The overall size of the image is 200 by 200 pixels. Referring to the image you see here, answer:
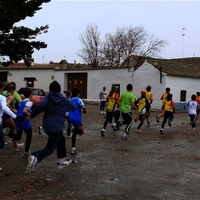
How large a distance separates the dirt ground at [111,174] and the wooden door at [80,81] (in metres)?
27.9

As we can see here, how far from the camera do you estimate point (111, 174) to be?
7375 millimetres

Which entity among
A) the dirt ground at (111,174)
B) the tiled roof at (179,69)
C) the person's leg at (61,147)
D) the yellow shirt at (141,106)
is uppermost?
the tiled roof at (179,69)

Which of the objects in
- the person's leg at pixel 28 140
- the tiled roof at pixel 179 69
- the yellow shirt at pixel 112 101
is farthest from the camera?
the tiled roof at pixel 179 69

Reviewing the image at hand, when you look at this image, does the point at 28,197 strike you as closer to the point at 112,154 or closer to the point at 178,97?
the point at 112,154

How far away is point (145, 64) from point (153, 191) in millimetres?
30108

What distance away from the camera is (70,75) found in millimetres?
40156

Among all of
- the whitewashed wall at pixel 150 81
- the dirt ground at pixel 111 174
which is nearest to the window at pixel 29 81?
the whitewashed wall at pixel 150 81

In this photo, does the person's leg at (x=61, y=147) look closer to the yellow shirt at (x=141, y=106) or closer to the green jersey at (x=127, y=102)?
the green jersey at (x=127, y=102)

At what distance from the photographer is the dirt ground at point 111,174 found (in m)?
5.99

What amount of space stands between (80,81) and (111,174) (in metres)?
32.7

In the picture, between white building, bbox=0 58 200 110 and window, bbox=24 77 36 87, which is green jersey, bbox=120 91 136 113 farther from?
window, bbox=24 77 36 87

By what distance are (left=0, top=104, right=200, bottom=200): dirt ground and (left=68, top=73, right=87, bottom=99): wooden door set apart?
27871mm

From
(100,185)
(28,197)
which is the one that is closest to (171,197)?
(100,185)

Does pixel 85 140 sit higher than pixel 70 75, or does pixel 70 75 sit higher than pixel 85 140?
pixel 70 75
